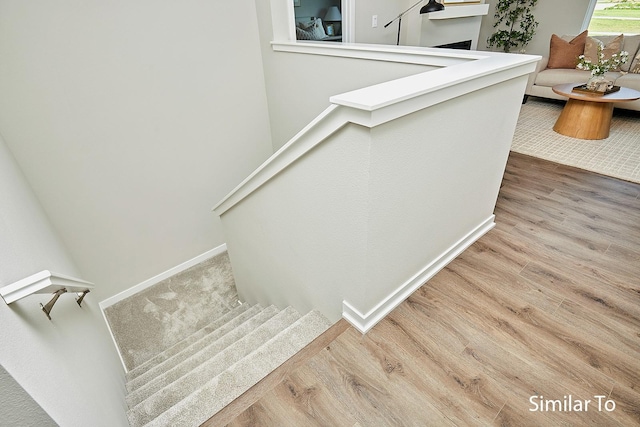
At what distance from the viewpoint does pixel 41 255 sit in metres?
1.39

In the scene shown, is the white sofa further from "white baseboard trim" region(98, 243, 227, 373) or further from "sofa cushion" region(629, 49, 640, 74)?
"white baseboard trim" region(98, 243, 227, 373)

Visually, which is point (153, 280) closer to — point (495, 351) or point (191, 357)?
point (191, 357)

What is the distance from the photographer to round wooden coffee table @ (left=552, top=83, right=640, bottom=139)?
3542 millimetres

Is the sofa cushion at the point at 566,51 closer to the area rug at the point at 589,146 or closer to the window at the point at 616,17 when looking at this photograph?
the window at the point at 616,17

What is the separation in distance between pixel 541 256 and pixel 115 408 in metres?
2.34

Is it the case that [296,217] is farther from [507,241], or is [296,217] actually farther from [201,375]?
[507,241]

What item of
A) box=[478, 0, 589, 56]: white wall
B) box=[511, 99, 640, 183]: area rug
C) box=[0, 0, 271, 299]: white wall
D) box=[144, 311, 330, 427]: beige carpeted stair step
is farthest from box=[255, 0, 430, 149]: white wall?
box=[478, 0, 589, 56]: white wall

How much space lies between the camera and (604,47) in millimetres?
4488

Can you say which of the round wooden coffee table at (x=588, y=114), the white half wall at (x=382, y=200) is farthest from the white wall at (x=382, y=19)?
the white half wall at (x=382, y=200)

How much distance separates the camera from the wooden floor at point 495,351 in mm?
1267

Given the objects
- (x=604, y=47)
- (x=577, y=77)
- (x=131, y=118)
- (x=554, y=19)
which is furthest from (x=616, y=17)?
(x=131, y=118)

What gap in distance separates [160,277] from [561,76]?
5.68m

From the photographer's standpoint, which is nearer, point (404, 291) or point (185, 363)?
point (404, 291)

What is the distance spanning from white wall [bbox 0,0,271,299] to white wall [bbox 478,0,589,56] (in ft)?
16.8
